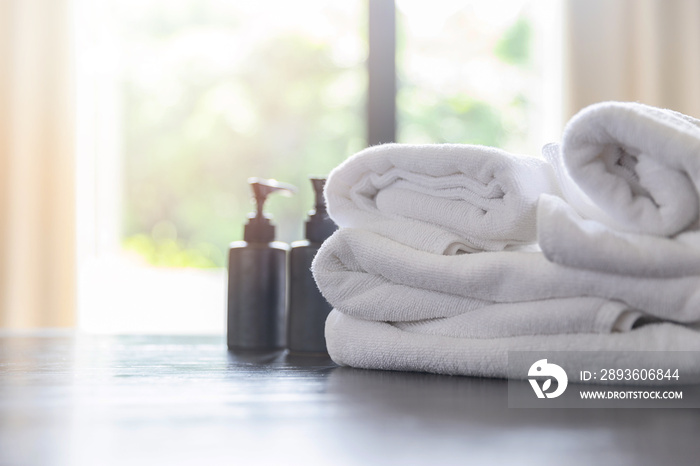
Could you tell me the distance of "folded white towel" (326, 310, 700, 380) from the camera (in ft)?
1.60

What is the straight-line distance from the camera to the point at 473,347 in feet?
1.83

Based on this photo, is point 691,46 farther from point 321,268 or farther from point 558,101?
point 321,268

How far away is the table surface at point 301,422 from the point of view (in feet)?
1.05

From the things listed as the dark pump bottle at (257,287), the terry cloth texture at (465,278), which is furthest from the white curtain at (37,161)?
the terry cloth texture at (465,278)

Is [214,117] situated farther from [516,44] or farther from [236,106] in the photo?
[516,44]

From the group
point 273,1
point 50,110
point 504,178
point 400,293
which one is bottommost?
point 400,293

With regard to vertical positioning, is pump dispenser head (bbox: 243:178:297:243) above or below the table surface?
above

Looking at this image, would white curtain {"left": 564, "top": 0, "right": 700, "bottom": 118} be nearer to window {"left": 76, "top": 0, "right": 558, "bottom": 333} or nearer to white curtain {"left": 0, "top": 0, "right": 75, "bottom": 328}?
window {"left": 76, "top": 0, "right": 558, "bottom": 333}

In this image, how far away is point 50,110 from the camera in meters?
2.05

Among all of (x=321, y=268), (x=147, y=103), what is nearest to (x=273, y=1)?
(x=147, y=103)

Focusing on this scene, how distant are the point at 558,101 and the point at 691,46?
1.46 ft

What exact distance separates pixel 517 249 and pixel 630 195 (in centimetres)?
13

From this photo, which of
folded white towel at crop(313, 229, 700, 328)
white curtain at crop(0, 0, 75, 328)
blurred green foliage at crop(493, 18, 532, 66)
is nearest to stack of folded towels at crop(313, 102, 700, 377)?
folded white towel at crop(313, 229, 700, 328)

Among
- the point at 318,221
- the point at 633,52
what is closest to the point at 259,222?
the point at 318,221
